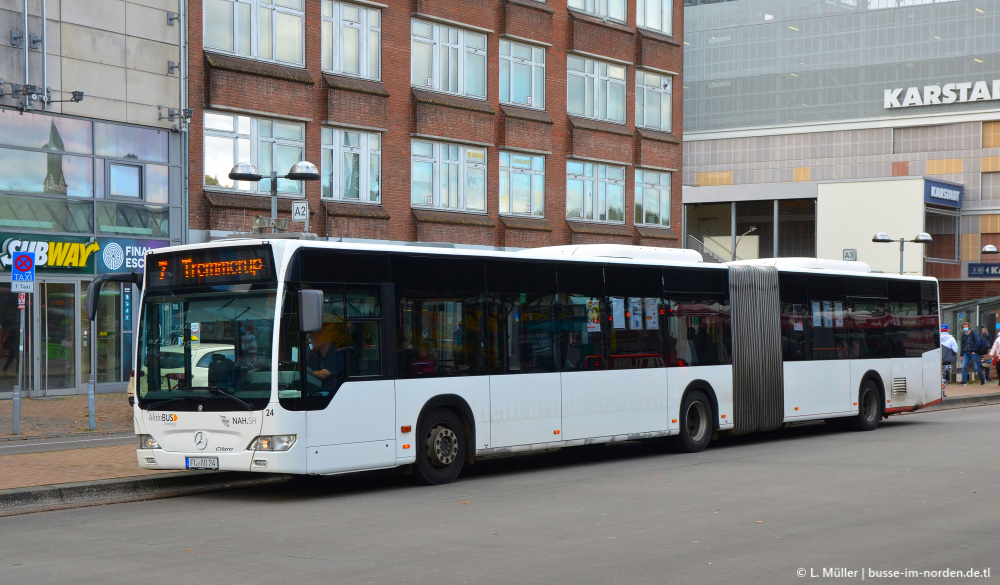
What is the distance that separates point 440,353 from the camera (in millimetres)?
14312

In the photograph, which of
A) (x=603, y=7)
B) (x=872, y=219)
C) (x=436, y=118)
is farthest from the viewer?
(x=872, y=219)

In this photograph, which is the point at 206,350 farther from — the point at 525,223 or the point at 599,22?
the point at 599,22

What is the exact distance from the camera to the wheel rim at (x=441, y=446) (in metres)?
14.2

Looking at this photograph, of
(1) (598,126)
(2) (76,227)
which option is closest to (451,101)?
(1) (598,126)

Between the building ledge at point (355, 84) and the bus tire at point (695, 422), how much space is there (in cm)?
1582

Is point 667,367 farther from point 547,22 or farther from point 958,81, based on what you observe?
point 958,81

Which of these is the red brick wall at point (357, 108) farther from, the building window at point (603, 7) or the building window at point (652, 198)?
the building window at point (652, 198)

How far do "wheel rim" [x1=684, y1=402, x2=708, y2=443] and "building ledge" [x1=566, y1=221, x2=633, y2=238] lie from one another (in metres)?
20.1

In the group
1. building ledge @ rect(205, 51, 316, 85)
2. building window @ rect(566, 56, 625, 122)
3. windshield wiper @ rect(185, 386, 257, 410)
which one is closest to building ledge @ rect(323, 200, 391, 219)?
building ledge @ rect(205, 51, 316, 85)

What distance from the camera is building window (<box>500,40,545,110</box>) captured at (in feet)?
119

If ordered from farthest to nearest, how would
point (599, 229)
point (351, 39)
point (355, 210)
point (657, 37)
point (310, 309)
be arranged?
point (657, 37), point (599, 229), point (351, 39), point (355, 210), point (310, 309)

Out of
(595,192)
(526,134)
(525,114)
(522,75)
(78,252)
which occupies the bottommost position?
(78,252)

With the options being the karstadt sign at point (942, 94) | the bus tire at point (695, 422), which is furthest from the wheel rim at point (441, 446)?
the karstadt sign at point (942, 94)

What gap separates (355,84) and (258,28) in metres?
3.05
